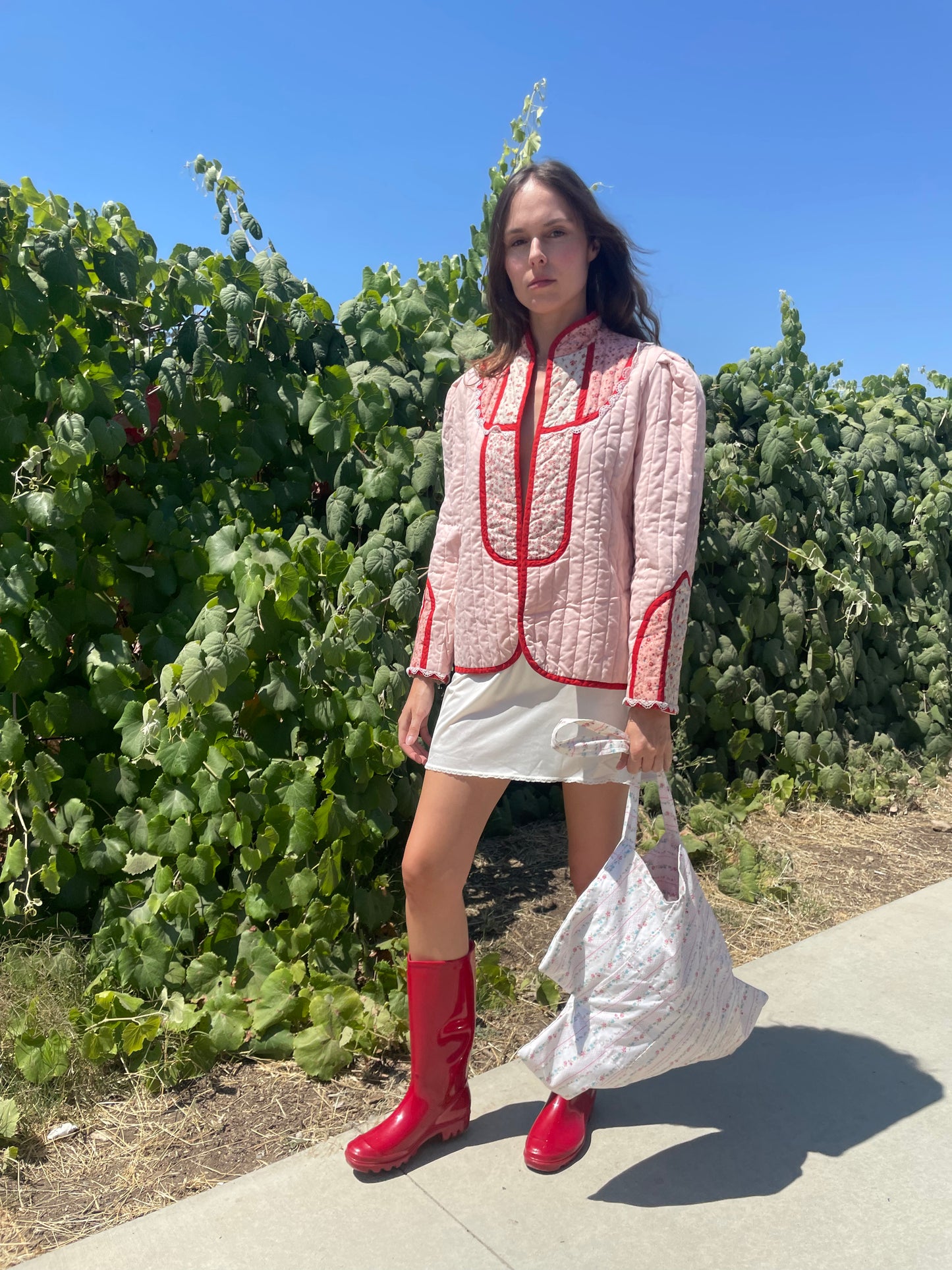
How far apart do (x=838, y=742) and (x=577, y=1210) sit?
8.86 ft

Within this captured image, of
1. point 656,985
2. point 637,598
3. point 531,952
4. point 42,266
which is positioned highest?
point 42,266

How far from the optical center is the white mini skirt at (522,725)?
72.0 inches

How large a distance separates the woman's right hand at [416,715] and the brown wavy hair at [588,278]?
1.99 ft

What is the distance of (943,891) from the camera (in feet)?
11.0

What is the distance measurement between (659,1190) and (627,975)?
1.42 feet

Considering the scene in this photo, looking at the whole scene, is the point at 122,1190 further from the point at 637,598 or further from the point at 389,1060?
the point at 637,598

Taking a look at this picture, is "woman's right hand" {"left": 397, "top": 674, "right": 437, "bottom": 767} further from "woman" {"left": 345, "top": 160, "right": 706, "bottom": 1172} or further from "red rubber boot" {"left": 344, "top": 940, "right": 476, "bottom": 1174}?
"red rubber boot" {"left": 344, "top": 940, "right": 476, "bottom": 1174}

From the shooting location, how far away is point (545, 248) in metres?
1.86

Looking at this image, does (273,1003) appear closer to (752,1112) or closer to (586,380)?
(752,1112)

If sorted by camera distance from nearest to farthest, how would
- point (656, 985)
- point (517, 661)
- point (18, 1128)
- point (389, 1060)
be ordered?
point (656, 985)
point (517, 661)
point (18, 1128)
point (389, 1060)

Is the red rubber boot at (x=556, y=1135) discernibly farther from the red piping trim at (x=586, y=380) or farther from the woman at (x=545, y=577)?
the red piping trim at (x=586, y=380)

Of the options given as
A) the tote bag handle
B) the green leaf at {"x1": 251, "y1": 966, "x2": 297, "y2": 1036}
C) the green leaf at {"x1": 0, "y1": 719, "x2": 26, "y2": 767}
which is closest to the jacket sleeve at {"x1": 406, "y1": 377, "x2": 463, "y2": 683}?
the tote bag handle

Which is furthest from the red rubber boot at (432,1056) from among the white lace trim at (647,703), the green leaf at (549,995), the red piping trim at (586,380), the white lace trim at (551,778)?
the red piping trim at (586,380)

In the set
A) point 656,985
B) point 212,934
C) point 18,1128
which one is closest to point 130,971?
point 212,934
